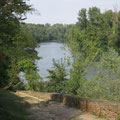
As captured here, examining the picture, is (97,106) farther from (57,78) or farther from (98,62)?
(57,78)

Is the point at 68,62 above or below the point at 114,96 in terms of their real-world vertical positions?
above

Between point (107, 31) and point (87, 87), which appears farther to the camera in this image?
point (107, 31)

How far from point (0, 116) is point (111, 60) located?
665 inches

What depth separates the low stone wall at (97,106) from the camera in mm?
8633

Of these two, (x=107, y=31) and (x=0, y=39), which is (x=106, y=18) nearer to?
(x=107, y=31)

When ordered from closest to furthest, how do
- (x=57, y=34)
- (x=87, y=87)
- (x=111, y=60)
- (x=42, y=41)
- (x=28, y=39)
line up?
(x=87, y=87) < (x=111, y=60) < (x=28, y=39) < (x=42, y=41) < (x=57, y=34)

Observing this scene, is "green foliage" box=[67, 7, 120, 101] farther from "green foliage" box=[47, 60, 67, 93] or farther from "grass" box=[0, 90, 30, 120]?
"grass" box=[0, 90, 30, 120]

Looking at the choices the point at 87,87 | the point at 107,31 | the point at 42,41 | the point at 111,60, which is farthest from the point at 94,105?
the point at 42,41

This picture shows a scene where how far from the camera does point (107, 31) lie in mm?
48250

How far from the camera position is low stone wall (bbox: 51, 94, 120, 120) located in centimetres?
863

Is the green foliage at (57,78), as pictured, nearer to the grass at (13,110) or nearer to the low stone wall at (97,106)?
the low stone wall at (97,106)

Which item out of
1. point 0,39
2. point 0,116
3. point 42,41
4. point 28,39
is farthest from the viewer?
point 42,41

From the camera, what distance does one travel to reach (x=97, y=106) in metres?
9.57

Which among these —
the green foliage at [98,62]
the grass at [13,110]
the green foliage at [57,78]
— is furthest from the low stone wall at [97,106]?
the green foliage at [57,78]
